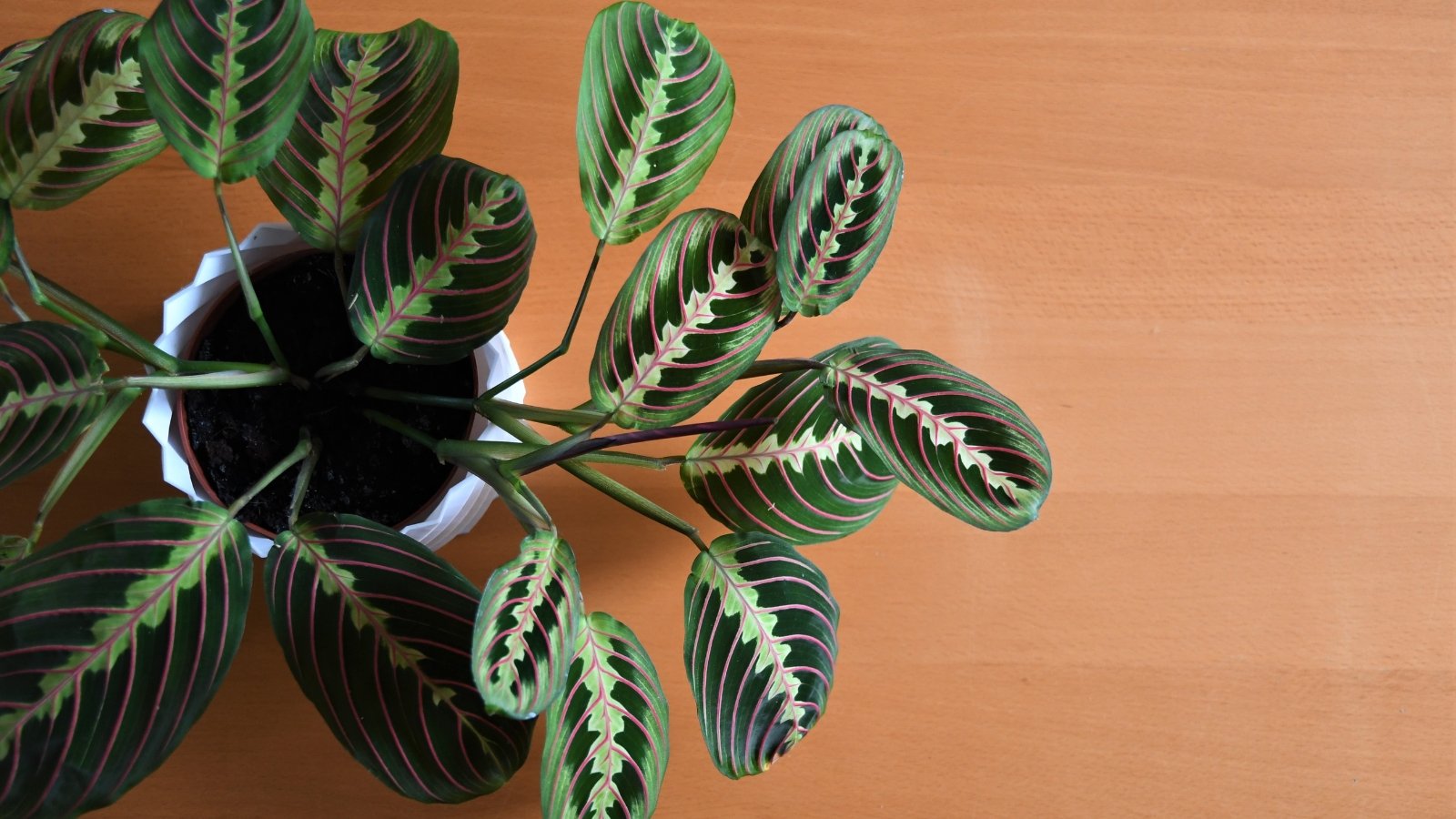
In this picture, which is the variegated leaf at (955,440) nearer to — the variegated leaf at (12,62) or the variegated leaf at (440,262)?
the variegated leaf at (440,262)

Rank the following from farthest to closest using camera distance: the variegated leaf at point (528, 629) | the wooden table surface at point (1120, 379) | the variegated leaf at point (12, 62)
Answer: the wooden table surface at point (1120, 379) → the variegated leaf at point (12, 62) → the variegated leaf at point (528, 629)

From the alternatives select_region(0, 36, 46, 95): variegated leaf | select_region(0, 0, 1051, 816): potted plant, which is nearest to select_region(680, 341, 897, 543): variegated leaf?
select_region(0, 0, 1051, 816): potted plant

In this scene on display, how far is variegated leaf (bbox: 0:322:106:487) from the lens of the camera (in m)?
0.41

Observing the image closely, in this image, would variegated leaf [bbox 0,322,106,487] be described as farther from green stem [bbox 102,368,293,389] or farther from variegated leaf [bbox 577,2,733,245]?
variegated leaf [bbox 577,2,733,245]

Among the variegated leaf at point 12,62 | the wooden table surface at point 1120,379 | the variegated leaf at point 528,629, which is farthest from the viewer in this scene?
the wooden table surface at point 1120,379

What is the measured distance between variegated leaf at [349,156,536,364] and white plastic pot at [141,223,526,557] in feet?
0.34

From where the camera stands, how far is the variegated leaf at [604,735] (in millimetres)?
457

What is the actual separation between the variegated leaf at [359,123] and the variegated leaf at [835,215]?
7.3 inches

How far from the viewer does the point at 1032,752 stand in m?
0.75

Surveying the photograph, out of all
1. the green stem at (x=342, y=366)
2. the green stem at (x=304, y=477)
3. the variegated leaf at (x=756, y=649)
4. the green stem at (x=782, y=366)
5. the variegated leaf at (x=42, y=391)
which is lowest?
the variegated leaf at (x=42, y=391)

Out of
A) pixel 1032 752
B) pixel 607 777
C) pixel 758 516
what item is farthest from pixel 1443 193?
pixel 607 777

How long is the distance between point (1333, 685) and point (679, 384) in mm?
639

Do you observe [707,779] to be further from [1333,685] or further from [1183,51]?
[1183,51]

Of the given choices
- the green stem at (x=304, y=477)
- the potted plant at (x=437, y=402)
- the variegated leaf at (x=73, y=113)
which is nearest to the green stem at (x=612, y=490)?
the potted plant at (x=437, y=402)
